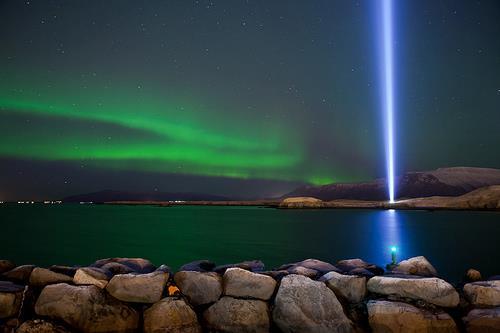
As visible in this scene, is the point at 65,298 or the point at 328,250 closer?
the point at 65,298

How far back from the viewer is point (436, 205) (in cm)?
16638

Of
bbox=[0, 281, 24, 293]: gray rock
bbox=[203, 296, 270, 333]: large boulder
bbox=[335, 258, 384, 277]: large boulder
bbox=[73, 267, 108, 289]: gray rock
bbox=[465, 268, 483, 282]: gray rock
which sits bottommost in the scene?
bbox=[203, 296, 270, 333]: large boulder

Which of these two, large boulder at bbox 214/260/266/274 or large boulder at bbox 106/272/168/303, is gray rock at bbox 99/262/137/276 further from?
large boulder at bbox 214/260/266/274

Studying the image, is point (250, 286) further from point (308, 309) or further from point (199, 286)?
point (308, 309)

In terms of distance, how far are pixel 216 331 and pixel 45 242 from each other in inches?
1256

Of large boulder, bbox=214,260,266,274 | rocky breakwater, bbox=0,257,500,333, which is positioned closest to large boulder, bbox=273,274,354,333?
rocky breakwater, bbox=0,257,500,333

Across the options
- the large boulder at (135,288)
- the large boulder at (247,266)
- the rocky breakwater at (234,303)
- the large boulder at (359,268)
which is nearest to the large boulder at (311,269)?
the large boulder at (359,268)

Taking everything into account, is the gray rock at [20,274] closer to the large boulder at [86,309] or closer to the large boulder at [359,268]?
the large boulder at [86,309]

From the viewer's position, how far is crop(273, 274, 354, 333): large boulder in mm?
6488

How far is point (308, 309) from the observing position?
6602 millimetres

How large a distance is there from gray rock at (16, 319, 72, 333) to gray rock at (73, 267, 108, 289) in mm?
845

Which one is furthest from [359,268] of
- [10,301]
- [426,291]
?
[10,301]

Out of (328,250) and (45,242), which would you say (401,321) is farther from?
(45,242)

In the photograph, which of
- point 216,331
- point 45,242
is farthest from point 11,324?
point 45,242
